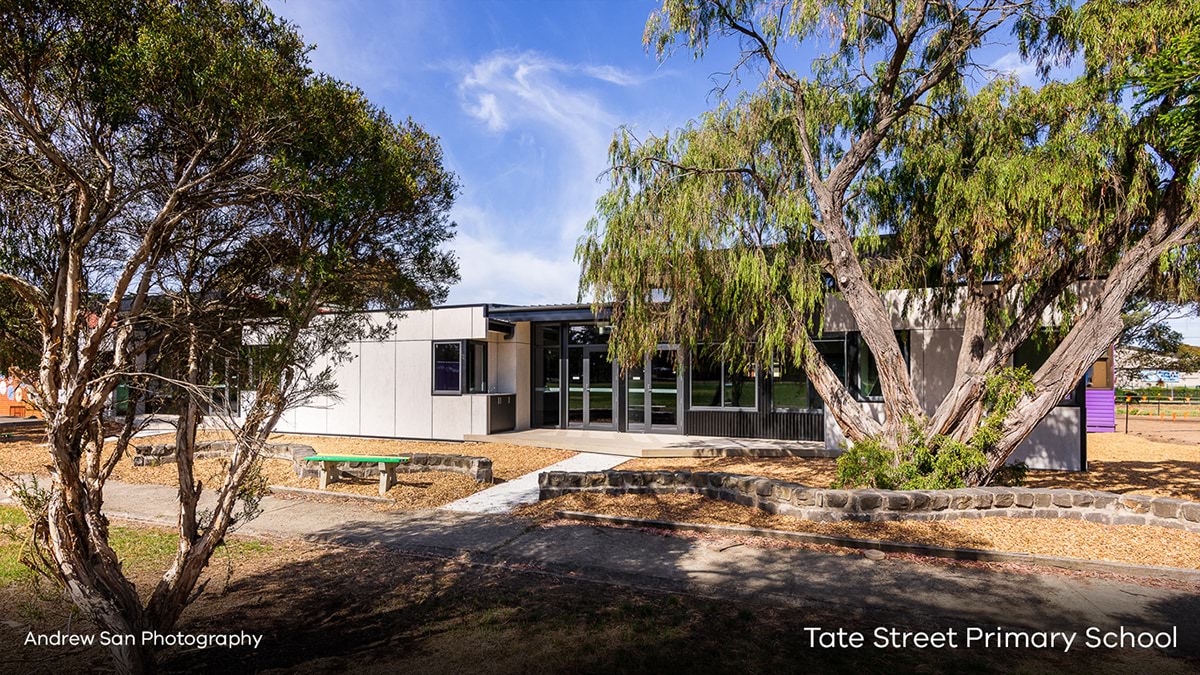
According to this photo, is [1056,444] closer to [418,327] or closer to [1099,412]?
[1099,412]

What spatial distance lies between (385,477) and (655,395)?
8.30m

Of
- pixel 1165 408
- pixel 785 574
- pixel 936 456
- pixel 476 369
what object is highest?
pixel 476 369

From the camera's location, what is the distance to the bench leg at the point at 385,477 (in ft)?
31.1

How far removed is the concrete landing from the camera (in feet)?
43.6

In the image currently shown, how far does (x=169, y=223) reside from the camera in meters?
3.95

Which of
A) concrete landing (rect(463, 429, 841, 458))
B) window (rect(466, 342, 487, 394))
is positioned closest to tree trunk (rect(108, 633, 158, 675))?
concrete landing (rect(463, 429, 841, 458))

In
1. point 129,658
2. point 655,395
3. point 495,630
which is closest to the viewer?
point 129,658

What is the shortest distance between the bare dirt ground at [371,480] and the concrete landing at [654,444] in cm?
51

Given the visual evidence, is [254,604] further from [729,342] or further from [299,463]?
[729,342]

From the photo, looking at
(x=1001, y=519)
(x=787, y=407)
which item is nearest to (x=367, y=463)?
(x=1001, y=519)

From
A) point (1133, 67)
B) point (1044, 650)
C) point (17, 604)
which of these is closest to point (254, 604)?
point (17, 604)

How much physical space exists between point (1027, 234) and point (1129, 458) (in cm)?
912

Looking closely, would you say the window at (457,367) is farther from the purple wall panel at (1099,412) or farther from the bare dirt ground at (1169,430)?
the purple wall panel at (1099,412)

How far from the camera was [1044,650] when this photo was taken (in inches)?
168
